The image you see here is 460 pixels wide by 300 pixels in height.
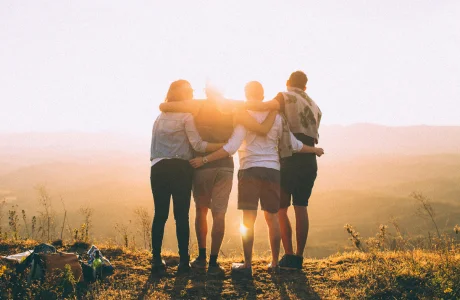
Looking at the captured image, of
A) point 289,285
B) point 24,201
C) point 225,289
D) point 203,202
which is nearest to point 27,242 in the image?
point 203,202

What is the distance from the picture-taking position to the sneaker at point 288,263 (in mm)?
5184

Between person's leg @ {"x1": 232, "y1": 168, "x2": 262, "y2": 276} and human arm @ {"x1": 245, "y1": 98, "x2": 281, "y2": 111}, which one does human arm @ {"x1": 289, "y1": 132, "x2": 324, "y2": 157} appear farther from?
person's leg @ {"x1": 232, "y1": 168, "x2": 262, "y2": 276}

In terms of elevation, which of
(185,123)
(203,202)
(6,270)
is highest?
(185,123)

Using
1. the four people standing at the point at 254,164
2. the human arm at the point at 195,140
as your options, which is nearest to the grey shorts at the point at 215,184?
the four people standing at the point at 254,164

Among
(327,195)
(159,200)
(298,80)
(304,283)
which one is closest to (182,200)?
(159,200)

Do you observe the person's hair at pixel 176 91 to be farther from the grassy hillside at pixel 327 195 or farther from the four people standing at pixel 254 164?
the grassy hillside at pixel 327 195

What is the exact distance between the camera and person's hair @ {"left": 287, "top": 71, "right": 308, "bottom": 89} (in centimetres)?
540

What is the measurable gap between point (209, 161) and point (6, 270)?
270cm

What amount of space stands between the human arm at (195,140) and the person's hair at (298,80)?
1449 millimetres

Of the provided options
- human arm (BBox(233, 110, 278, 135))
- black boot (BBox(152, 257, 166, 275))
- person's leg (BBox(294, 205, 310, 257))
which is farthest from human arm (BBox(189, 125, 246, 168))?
black boot (BBox(152, 257, 166, 275))

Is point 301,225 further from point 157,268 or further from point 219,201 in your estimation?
point 157,268

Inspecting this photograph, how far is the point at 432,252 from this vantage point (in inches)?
211

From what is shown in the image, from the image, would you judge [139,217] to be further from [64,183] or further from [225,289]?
[64,183]

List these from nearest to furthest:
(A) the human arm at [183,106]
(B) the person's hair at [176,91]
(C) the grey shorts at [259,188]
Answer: (C) the grey shorts at [259,188] < (A) the human arm at [183,106] < (B) the person's hair at [176,91]
